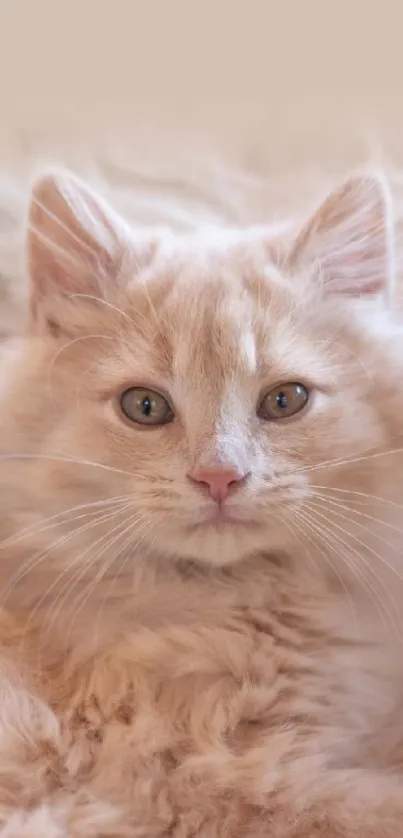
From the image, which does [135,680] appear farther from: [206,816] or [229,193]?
[229,193]

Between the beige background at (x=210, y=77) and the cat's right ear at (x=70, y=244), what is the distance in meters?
0.41

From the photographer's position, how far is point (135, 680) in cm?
114

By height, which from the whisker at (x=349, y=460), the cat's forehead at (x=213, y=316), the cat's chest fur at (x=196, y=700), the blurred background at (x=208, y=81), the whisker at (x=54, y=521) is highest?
the blurred background at (x=208, y=81)

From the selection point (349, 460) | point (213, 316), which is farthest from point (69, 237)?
point (349, 460)

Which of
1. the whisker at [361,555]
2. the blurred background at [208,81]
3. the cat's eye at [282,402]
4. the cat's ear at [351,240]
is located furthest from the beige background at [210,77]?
the whisker at [361,555]

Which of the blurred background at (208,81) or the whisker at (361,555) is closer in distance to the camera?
the whisker at (361,555)

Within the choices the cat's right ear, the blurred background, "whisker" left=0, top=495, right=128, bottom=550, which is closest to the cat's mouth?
"whisker" left=0, top=495, right=128, bottom=550

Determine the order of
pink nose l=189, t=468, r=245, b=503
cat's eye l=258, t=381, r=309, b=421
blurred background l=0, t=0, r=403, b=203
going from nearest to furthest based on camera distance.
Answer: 1. pink nose l=189, t=468, r=245, b=503
2. cat's eye l=258, t=381, r=309, b=421
3. blurred background l=0, t=0, r=403, b=203

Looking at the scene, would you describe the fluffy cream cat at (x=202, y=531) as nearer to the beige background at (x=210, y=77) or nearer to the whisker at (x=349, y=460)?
the whisker at (x=349, y=460)

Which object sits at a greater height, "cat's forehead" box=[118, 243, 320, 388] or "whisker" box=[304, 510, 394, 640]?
"cat's forehead" box=[118, 243, 320, 388]

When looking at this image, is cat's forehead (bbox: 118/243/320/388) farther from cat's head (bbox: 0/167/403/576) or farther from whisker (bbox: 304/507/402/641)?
whisker (bbox: 304/507/402/641)

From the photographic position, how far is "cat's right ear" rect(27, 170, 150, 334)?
1238mm

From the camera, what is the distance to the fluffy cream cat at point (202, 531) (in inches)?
42.2

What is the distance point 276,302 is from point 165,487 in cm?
29
